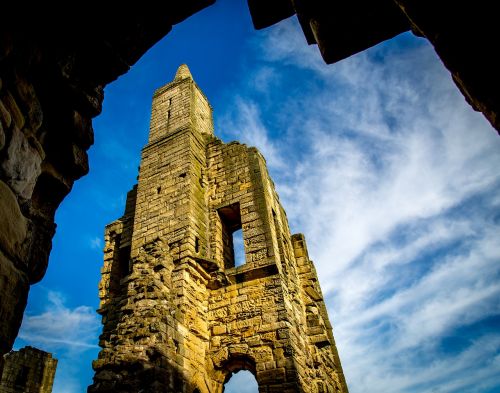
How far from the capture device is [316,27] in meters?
2.24

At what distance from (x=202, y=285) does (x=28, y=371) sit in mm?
10063

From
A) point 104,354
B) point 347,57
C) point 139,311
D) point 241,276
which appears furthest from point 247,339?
point 347,57

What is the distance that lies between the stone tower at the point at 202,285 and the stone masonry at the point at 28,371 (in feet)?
22.0

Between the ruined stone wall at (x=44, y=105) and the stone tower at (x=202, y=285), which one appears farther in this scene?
the stone tower at (x=202, y=285)

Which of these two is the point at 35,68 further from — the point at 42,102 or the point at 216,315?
the point at 216,315

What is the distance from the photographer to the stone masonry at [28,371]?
1217 cm

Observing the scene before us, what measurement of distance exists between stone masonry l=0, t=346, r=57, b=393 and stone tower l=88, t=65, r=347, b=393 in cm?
670

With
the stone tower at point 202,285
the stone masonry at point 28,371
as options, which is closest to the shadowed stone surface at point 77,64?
the stone tower at point 202,285

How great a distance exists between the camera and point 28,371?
12.9 meters

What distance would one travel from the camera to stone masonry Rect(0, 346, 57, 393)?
39.9ft

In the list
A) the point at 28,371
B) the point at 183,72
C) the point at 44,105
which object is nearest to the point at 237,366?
the point at 44,105

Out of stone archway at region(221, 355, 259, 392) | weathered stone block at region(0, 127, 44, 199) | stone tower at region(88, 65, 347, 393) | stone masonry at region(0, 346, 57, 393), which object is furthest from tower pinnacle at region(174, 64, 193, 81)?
weathered stone block at region(0, 127, 44, 199)

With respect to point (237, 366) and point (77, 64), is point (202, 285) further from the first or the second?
point (77, 64)

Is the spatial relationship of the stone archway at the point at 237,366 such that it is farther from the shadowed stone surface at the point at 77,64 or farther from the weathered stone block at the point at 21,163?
the weathered stone block at the point at 21,163
